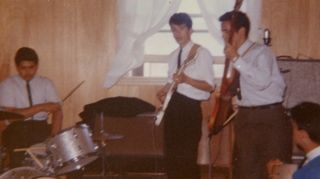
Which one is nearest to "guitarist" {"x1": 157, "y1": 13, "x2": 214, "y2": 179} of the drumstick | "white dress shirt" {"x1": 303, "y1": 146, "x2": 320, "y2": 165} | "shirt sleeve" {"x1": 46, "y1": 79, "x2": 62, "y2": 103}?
"shirt sleeve" {"x1": 46, "y1": 79, "x2": 62, "y2": 103}

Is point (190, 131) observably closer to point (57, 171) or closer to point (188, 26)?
point (188, 26)

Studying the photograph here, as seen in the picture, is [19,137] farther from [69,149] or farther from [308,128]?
[308,128]

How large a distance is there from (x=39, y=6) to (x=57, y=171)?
115 inches

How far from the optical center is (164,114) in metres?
5.38

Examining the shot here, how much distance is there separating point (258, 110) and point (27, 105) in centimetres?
229

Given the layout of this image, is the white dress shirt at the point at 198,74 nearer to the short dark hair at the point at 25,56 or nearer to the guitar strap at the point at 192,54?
the guitar strap at the point at 192,54

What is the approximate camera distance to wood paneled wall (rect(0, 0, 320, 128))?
22.7 ft

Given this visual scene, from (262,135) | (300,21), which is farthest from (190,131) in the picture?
(300,21)

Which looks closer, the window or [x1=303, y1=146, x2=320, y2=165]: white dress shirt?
[x1=303, y1=146, x2=320, y2=165]: white dress shirt

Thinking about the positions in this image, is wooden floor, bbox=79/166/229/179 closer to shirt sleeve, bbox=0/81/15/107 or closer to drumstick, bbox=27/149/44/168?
shirt sleeve, bbox=0/81/15/107

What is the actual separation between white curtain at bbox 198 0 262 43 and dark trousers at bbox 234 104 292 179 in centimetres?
215

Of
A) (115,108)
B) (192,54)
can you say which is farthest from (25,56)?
(192,54)

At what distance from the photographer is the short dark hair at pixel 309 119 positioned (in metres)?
3.17

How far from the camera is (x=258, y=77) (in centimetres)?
445
